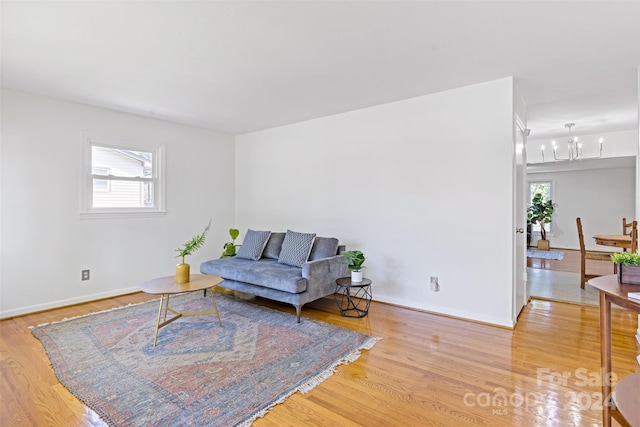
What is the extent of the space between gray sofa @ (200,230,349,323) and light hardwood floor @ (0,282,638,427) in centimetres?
47

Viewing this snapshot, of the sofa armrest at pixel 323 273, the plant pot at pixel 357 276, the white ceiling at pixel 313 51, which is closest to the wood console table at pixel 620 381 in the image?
the white ceiling at pixel 313 51

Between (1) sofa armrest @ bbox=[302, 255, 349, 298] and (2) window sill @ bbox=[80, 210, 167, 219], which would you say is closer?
(1) sofa armrest @ bbox=[302, 255, 349, 298]

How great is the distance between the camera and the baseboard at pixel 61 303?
3.45 meters

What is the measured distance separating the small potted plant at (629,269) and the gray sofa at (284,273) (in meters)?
2.36

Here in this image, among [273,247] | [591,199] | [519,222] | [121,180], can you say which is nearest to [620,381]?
[519,222]

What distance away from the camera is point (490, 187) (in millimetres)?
3223

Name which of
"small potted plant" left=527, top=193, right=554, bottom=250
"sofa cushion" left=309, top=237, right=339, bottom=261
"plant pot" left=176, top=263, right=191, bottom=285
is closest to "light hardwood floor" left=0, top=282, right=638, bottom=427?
"sofa cushion" left=309, top=237, right=339, bottom=261

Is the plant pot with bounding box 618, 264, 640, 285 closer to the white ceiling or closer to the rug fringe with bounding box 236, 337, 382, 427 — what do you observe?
the white ceiling

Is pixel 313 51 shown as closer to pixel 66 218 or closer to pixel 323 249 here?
pixel 323 249

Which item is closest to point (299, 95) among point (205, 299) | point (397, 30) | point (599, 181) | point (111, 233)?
point (397, 30)

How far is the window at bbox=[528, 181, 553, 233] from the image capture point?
351 inches

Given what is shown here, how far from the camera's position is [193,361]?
8.01 ft

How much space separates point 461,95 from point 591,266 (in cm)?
527

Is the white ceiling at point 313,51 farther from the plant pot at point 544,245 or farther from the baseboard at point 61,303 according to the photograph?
the plant pot at point 544,245
